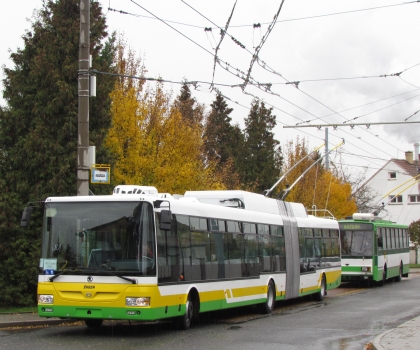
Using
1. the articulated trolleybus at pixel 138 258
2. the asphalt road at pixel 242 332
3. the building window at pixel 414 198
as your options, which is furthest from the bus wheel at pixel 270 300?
the building window at pixel 414 198

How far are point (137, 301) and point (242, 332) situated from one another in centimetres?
261

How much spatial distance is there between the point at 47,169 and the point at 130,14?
4523mm

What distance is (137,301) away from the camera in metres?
12.9

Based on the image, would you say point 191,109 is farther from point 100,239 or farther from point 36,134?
Result: point 100,239

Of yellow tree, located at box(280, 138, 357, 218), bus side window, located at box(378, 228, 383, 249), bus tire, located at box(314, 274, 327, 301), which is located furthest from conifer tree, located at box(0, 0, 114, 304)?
yellow tree, located at box(280, 138, 357, 218)

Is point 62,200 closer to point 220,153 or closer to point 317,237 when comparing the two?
point 317,237

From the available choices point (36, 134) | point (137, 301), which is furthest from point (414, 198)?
point (137, 301)

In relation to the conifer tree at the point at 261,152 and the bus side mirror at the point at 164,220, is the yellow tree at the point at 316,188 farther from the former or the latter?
the bus side mirror at the point at 164,220

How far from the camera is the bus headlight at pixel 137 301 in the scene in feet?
42.2

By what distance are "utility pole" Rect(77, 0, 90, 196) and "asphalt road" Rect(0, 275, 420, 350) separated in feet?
10.1

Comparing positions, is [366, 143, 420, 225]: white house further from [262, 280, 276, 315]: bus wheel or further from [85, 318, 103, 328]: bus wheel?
[85, 318, 103, 328]: bus wheel

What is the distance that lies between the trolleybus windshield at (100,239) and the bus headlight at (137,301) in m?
0.43

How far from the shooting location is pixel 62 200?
13.8 m

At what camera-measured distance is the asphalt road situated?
40.4 ft
